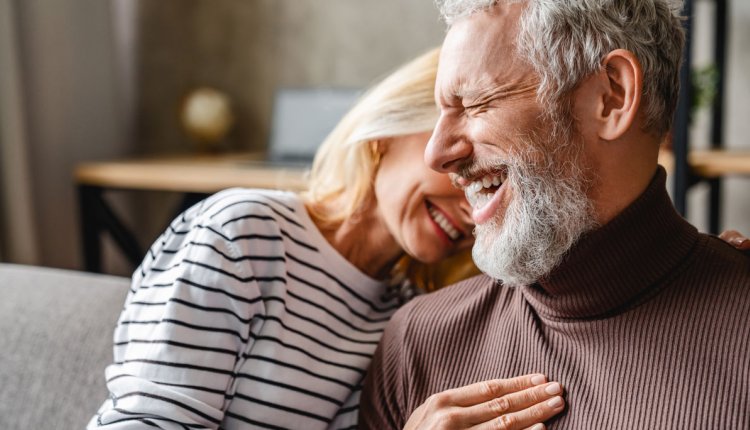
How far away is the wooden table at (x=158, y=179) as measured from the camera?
2295 mm

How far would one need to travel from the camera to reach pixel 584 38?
3.00 feet

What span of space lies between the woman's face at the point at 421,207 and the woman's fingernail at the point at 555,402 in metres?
0.35

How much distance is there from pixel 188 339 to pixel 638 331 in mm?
600

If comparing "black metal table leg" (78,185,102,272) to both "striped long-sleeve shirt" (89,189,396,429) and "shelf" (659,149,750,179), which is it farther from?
"shelf" (659,149,750,179)

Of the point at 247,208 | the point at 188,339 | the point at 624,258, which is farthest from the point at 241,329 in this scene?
the point at 624,258

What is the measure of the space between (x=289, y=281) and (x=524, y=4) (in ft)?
1.79

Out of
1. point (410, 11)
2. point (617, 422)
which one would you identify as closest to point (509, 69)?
point (617, 422)

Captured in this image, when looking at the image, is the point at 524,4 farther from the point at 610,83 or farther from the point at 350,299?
the point at 350,299

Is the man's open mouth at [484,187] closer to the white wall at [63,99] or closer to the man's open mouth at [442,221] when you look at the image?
the man's open mouth at [442,221]

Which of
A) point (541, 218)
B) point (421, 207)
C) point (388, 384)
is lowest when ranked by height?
point (388, 384)

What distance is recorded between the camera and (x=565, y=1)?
3.01 feet

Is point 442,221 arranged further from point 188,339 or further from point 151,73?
point 151,73

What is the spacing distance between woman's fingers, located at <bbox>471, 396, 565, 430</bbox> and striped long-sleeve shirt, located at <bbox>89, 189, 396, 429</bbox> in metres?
0.33

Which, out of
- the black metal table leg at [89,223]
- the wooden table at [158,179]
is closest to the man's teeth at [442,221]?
the wooden table at [158,179]
